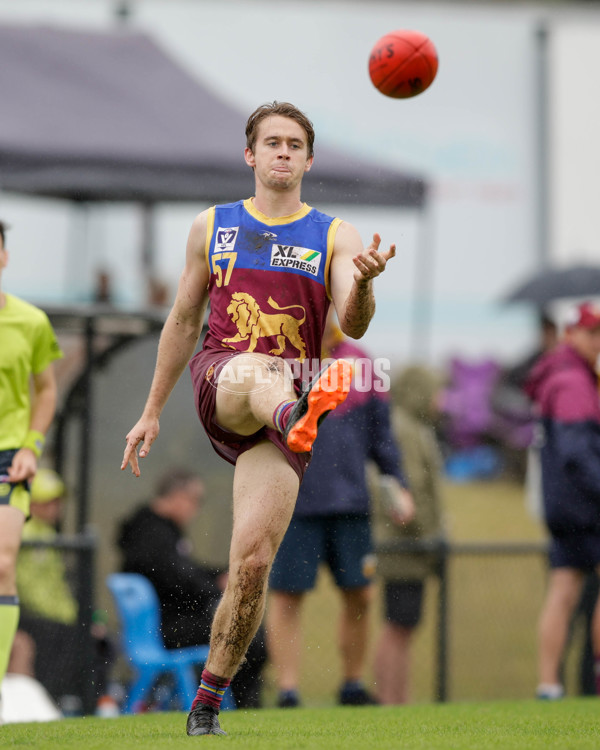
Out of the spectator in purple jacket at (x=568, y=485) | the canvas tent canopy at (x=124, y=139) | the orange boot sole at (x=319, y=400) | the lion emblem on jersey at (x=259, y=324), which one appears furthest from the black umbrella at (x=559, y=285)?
the orange boot sole at (x=319, y=400)

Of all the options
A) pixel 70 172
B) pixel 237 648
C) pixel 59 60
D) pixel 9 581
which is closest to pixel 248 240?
pixel 237 648

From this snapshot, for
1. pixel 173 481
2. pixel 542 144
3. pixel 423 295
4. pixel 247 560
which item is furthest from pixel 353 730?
pixel 542 144

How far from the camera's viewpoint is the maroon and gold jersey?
5.05m

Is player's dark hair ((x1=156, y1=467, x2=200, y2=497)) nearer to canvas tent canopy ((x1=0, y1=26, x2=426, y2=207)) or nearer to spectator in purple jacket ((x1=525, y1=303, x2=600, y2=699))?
spectator in purple jacket ((x1=525, y1=303, x2=600, y2=699))

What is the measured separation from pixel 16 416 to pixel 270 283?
164 cm

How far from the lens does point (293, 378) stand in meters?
5.02

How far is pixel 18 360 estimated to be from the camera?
6039 millimetres

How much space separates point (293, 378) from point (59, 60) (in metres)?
5.96

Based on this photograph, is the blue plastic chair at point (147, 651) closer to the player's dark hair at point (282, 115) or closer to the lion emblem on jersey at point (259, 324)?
the lion emblem on jersey at point (259, 324)

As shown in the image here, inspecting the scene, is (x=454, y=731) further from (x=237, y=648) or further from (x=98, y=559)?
(x=98, y=559)

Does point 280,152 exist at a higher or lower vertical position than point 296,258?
higher

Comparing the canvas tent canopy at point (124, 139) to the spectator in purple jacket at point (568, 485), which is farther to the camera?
the canvas tent canopy at point (124, 139)

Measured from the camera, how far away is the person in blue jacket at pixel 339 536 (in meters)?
6.94

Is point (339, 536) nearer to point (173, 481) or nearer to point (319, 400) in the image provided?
point (173, 481)
